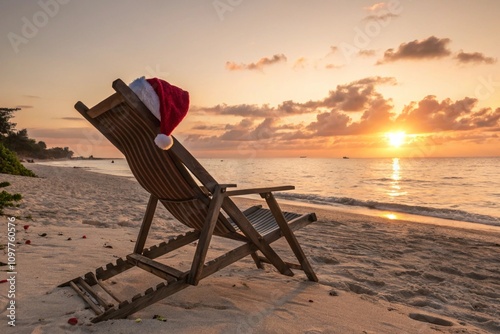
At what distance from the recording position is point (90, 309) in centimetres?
276

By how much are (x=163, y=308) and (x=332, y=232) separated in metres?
4.87

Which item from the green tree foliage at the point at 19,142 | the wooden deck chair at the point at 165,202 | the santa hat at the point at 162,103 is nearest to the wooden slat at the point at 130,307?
the wooden deck chair at the point at 165,202

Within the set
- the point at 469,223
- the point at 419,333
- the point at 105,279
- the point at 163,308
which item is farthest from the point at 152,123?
the point at 469,223

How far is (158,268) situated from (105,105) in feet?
4.36

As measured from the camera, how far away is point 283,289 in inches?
138

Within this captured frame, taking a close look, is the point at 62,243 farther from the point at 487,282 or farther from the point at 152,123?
the point at 487,282

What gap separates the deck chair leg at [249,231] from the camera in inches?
115

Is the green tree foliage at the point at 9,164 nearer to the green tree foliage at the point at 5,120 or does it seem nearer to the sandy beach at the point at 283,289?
the sandy beach at the point at 283,289

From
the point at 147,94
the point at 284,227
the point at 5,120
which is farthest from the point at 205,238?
the point at 5,120

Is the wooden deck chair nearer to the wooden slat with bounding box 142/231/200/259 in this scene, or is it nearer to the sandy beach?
the wooden slat with bounding box 142/231/200/259

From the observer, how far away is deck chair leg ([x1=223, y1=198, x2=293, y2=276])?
2916mm

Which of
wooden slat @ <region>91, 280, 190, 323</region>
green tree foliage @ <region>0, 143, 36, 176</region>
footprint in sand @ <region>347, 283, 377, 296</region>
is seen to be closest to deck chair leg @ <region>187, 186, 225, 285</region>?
wooden slat @ <region>91, 280, 190, 323</region>

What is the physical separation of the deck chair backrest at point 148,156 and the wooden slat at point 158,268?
0.45 m

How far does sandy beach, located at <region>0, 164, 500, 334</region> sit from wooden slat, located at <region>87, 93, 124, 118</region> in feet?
4.94
